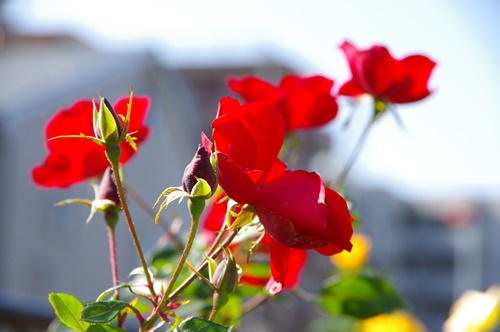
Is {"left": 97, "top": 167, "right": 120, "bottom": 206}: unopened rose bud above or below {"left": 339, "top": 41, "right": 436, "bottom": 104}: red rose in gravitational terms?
below

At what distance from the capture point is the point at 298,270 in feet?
1.93

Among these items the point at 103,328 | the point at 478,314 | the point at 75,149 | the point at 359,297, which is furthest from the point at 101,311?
the point at 478,314

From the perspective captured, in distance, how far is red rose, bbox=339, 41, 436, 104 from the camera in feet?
1.77

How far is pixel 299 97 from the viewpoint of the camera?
53 centimetres

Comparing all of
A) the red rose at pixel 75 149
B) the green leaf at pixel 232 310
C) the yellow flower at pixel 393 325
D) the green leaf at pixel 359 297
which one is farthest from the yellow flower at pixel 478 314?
the yellow flower at pixel 393 325

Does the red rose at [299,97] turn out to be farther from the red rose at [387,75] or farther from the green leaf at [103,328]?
the green leaf at [103,328]

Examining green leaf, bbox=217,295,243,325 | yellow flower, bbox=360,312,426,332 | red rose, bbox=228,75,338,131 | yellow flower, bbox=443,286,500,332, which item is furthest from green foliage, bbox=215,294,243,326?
yellow flower, bbox=360,312,426,332

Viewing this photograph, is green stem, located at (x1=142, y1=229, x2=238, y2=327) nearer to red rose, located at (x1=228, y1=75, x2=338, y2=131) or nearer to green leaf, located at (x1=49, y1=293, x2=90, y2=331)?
green leaf, located at (x1=49, y1=293, x2=90, y2=331)

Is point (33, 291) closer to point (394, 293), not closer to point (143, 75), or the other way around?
point (143, 75)

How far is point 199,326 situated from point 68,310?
79 mm

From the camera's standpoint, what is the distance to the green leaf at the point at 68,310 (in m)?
0.37

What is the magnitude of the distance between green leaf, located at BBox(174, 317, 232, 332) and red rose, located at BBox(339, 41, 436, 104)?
267 millimetres

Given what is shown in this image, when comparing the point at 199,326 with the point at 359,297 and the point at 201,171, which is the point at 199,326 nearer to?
the point at 201,171

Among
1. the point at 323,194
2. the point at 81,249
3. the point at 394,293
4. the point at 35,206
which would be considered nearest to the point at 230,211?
the point at 323,194
